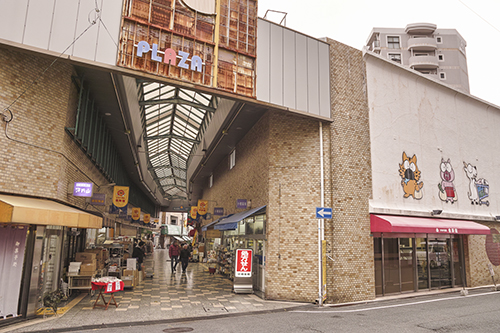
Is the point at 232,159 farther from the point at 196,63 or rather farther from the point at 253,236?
the point at 196,63

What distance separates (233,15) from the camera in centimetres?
1081

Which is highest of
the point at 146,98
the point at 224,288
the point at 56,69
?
the point at 146,98

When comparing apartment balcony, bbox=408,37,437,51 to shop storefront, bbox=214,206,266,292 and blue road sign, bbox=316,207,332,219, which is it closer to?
shop storefront, bbox=214,206,266,292

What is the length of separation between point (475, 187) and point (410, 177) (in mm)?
5265

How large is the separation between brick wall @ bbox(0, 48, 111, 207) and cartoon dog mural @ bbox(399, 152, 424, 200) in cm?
1216

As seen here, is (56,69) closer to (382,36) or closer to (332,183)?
(332,183)

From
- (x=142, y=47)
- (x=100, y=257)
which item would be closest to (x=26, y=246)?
(x=100, y=257)

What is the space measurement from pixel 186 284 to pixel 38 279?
6953 mm

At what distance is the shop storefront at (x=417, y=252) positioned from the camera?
12.6 metres

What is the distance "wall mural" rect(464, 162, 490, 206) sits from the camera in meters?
16.7

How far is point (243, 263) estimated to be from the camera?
42.5 feet

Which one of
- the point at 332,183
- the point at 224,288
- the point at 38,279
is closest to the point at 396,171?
the point at 332,183

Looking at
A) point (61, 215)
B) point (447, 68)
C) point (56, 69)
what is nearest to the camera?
point (61, 215)

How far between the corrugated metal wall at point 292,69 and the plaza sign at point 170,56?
2.11 metres
